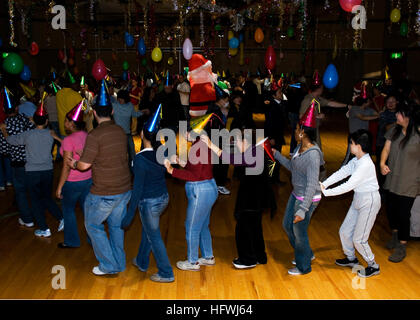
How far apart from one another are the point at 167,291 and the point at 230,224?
170cm

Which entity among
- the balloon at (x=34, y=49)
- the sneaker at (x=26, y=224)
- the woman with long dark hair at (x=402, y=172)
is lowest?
the sneaker at (x=26, y=224)

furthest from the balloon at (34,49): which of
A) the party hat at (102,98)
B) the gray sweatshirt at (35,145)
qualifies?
the party hat at (102,98)

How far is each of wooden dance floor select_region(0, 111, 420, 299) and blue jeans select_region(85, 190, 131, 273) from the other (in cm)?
14

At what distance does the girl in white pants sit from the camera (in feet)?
11.6

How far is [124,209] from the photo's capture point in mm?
3568

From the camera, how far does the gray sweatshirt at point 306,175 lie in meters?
3.40

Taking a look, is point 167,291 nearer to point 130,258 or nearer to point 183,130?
point 130,258

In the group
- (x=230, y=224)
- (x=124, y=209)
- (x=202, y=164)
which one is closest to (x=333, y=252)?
(x=230, y=224)

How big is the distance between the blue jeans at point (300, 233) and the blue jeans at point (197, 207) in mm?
652

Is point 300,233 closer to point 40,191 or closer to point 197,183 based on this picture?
point 197,183

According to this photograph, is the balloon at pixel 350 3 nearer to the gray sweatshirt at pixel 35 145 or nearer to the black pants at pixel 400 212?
the black pants at pixel 400 212

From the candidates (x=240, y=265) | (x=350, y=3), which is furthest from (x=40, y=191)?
(x=350, y=3)

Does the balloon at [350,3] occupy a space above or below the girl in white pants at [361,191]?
above

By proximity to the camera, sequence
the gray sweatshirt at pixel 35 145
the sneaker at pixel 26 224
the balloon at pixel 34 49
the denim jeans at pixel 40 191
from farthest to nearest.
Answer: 1. the balloon at pixel 34 49
2. the sneaker at pixel 26 224
3. the denim jeans at pixel 40 191
4. the gray sweatshirt at pixel 35 145
